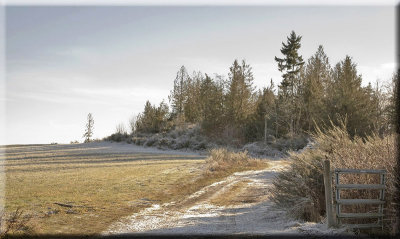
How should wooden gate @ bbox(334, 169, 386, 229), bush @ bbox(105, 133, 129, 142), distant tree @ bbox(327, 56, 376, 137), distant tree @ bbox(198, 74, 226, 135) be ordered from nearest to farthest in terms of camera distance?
wooden gate @ bbox(334, 169, 386, 229) → distant tree @ bbox(327, 56, 376, 137) → distant tree @ bbox(198, 74, 226, 135) → bush @ bbox(105, 133, 129, 142)

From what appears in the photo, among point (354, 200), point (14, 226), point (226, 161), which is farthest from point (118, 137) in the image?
point (354, 200)

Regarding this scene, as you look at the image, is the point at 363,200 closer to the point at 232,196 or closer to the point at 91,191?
the point at 232,196

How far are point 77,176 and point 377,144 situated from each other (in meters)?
13.4

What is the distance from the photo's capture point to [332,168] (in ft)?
29.4

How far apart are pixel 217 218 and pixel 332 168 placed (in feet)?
11.9

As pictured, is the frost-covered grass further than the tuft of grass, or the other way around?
the frost-covered grass

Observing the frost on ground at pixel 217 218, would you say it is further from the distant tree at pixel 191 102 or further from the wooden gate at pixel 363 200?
the distant tree at pixel 191 102

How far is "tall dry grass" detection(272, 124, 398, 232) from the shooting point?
314 inches

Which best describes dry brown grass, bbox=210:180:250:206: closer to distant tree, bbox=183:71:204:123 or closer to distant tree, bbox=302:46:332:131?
distant tree, bbox=302:46:332:131

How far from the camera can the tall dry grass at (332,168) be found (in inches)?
314

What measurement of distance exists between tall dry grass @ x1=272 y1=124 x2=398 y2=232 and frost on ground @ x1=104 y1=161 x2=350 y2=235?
22.8 inches

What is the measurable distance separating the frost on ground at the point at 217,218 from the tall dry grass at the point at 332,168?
1.90ft

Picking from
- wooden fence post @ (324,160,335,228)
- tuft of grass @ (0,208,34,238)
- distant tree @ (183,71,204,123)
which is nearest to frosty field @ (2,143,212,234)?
tuft of grass @ (0,208,34,238)

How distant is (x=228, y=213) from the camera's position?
1033 centimetres
